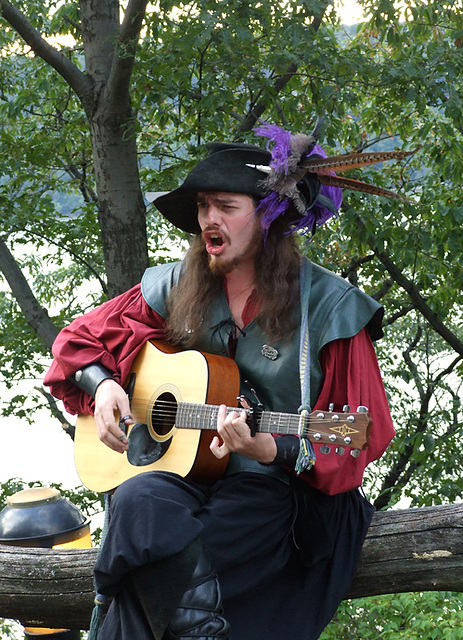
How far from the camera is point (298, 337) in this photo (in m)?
2.80

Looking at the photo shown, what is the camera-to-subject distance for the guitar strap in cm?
241

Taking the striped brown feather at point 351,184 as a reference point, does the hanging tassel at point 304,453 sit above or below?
below

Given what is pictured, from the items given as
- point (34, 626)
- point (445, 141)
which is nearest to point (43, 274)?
point (445, 141)

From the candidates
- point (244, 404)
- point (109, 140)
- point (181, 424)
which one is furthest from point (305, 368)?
point (109, 140)

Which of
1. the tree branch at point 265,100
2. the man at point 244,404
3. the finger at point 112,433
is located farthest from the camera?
the tree branch at point 265,100

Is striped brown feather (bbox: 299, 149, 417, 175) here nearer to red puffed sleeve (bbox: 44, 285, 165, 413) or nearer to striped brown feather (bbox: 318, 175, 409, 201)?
striped brown feather (bbox: 318, 175, 409, 201)

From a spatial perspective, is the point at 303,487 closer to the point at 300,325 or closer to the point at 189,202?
the point at 300,325

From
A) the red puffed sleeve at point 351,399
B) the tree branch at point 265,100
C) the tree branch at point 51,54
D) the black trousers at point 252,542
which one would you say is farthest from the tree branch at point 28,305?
the red puffed sleeve at point 351,399

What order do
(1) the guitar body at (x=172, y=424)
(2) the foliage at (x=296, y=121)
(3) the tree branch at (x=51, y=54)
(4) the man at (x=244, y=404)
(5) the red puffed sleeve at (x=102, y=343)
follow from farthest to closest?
(3) the tree branch at (x=51, y=54), (2) the foliage at (x=296, y=121), (5) the red puffed sleeve at (x=102, y=343), (1) the guitar body at (x=172, y=424), (4) the man at (x=244, y=404)

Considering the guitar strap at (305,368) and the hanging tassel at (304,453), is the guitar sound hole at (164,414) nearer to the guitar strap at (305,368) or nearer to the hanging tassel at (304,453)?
the guitar strap at (305,368)

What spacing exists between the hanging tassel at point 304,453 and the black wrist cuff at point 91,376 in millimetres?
917

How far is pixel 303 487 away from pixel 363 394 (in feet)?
1.22

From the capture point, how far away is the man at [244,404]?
2324 mm

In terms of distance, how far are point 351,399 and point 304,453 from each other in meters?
0.29
